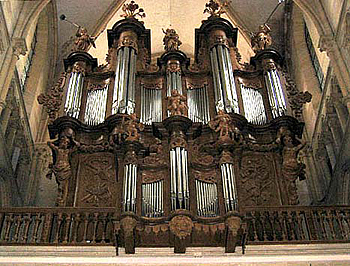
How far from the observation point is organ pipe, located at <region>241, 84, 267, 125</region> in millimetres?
12672

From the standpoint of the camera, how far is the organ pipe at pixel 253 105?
499 inches

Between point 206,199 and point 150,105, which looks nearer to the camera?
point 206,199

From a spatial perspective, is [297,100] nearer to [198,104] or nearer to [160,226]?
[198,104]

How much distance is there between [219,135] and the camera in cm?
1122

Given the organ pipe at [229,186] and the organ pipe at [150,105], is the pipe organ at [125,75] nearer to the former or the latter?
the organ pipe at [150,105]

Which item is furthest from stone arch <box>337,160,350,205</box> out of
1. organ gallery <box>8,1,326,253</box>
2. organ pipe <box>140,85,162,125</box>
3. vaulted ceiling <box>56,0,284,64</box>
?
vaulted ceiling <box>56,0,284,64</box>

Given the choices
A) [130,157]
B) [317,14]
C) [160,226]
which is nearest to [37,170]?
[130,157]

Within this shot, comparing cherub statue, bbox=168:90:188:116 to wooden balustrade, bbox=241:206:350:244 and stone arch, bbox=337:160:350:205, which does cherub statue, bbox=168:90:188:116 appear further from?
stone arch, bbox=337:160:350:205

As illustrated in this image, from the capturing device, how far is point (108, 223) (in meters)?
10.4

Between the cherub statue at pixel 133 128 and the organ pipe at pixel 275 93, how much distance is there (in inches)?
121

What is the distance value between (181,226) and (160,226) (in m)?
0.42

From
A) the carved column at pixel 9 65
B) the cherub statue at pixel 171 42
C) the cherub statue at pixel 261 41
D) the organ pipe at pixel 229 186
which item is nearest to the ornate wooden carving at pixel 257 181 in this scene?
the organ pipe at pixel 229 186

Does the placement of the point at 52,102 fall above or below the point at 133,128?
above

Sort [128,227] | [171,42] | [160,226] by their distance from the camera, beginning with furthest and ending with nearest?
[171,42], [160,226], [128,227]
